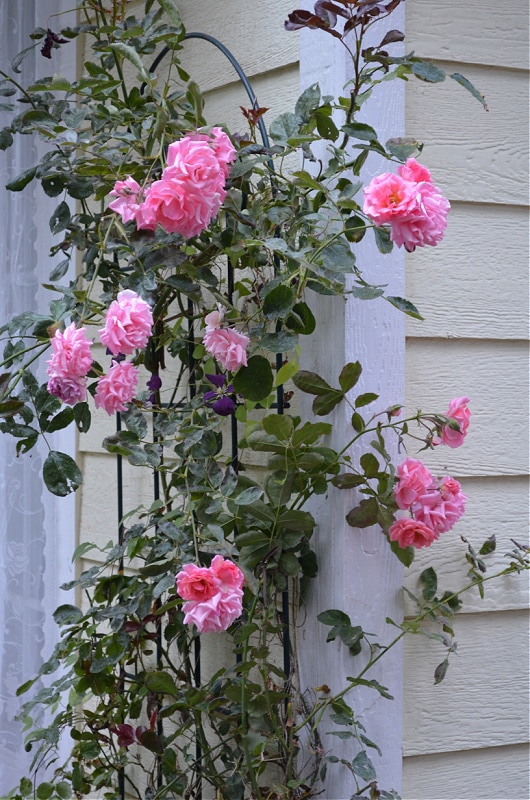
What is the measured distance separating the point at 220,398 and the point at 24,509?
3.09 ft

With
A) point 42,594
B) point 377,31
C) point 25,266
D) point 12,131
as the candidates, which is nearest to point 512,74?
point 377,31

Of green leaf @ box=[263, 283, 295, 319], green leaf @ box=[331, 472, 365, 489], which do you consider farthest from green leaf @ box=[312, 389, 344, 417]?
green leaf @ box=[263, 283, 295, 319]

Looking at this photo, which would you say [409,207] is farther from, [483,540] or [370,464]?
[483,540]

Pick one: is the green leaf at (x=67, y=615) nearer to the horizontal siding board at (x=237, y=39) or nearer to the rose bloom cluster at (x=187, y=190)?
the rose bloom cluster at (x=187, y=190)

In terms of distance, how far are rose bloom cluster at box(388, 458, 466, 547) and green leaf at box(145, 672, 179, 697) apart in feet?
1.35

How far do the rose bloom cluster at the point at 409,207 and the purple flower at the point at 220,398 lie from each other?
0.34 meters

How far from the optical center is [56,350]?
1.17 meters

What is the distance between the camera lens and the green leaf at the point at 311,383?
1367 millimetres

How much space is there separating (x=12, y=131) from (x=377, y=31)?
617 mm

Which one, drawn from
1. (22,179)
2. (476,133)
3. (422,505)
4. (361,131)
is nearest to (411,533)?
(422,505)

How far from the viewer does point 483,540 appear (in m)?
1.52

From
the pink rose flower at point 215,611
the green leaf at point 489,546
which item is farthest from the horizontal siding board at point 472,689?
the pink rose flower at point 215,611

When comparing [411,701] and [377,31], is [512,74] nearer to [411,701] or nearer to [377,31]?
[377,31]

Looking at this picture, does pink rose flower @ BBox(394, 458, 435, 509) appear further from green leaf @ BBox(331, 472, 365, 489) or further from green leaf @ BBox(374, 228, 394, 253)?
green leaf @ BBox(374, 228, 394, 253)
